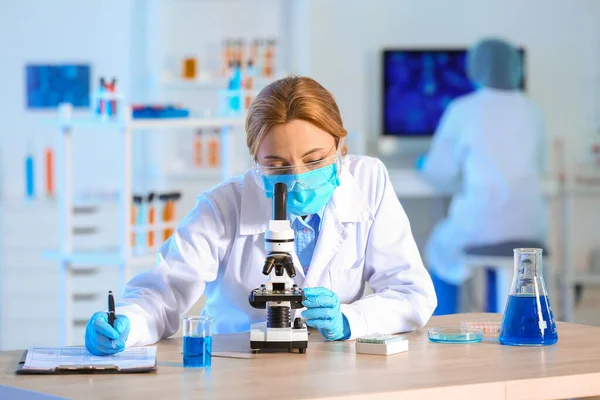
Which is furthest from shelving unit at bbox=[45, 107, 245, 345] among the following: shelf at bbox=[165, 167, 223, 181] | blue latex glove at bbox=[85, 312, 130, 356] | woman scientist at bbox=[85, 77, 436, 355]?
blue latex glove at bbox=[85, 312, 130, 356]

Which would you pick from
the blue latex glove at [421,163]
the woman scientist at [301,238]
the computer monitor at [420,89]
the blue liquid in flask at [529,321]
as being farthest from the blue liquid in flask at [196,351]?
the computer monitor at [420,89]

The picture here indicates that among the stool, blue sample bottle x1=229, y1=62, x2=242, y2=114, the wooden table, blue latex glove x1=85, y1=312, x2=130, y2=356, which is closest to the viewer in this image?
the wooden table

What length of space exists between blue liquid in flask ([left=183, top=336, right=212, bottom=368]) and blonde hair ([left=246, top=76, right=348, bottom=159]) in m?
0.52

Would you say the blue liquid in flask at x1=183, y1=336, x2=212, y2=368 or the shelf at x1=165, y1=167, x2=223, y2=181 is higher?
the shelf at x1=165, y1=167, x2=223, y2=181

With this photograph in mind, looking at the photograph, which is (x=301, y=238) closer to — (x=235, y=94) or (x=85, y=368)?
(x=85, y=368)

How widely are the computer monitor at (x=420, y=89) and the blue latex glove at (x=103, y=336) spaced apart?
13.7ft

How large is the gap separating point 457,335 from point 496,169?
275 cm

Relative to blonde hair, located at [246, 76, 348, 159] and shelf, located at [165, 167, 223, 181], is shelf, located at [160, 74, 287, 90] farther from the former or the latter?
blonde hair, located at [246, 76, 348, 159]

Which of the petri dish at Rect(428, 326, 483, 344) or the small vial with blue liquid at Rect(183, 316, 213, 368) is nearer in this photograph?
the small vial with blue liquid at Rect(183, 316, 213, 368)

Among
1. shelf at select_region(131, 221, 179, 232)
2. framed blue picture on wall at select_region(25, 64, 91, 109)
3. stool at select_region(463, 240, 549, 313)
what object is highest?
framed blue picture on wall at select_region(25, 64, 91, 109)

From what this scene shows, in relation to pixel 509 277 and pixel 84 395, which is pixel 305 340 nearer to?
pixel 84 395

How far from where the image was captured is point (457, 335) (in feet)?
6.42

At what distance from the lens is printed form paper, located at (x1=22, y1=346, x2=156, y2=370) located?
1.71m

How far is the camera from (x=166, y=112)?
12.2 feet
